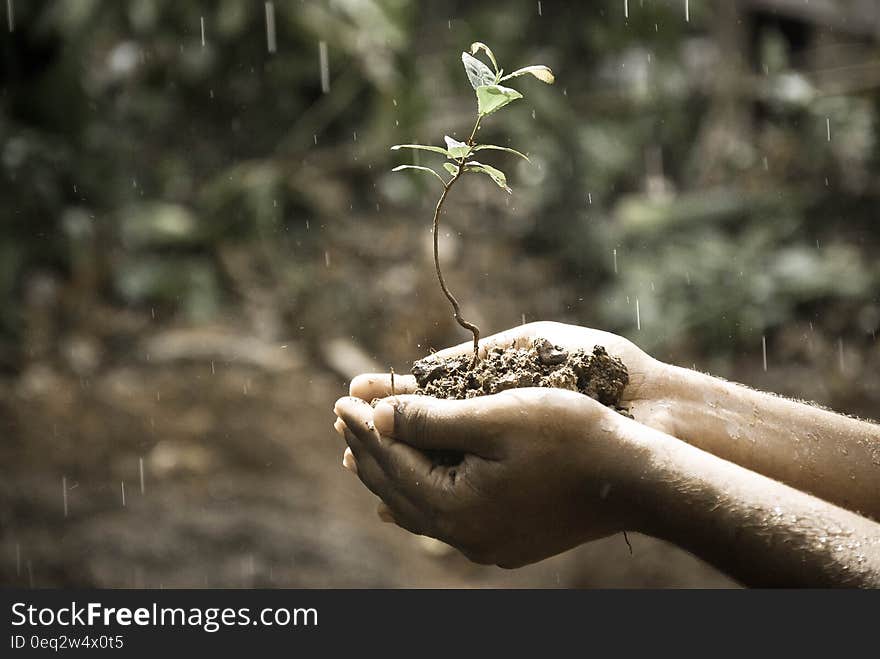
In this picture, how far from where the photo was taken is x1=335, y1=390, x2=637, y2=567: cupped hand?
1440 millimetres

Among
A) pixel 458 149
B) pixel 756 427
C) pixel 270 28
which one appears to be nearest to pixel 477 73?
pixel 458 149

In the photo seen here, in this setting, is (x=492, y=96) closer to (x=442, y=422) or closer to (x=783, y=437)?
(x=442, y=422)

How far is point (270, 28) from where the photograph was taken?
5.50 metres

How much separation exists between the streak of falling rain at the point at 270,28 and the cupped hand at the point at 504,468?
436 centimetres

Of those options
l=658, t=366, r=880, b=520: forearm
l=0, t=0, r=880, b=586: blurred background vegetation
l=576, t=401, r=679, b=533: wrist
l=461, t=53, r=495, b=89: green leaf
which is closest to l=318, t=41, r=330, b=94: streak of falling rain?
l=0, t=0, r=880, b=586: blurred background vegetation

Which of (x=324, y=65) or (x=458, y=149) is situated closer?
(x=458, y=149)

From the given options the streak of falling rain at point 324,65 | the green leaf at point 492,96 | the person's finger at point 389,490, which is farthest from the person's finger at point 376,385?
the streak of falling rain at point 324,65

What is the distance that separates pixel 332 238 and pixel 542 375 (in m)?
4.22

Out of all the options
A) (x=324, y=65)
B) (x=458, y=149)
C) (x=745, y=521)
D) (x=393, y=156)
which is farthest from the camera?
(x=324, y=65)

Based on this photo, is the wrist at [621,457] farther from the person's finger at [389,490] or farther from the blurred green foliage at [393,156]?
the blurred green foliage at [393,156]

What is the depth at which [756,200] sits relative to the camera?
529 centimetres

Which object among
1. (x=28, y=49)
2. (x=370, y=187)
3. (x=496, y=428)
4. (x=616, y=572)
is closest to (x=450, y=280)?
(x=370, y=187)

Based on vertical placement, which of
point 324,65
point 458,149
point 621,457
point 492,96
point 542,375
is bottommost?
point 621,457

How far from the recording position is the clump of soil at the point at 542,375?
5.46ft
